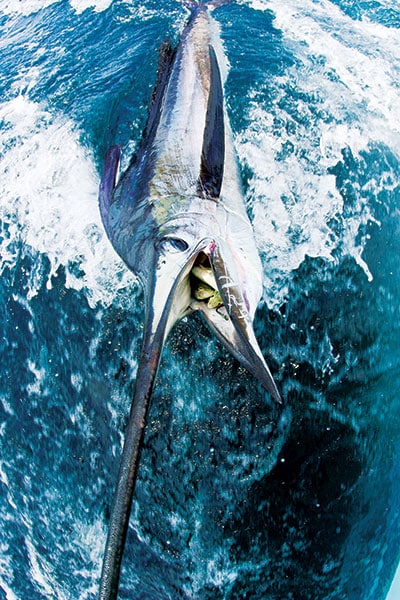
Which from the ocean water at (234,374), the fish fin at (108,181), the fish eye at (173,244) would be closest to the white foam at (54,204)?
the ocean water at (234,374)

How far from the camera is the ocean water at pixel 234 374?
3678 millimetres

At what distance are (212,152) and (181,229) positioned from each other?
0.82m

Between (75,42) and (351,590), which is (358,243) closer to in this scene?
(351,590)

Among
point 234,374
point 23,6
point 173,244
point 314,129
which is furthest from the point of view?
point 23,6

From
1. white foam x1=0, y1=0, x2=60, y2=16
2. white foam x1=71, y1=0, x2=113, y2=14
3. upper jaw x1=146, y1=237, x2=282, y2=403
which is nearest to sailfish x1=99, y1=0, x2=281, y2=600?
upper jaw x1=146, y1=237, x2=282, y2=403

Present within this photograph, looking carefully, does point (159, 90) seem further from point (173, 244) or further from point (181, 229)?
point (173, 244)

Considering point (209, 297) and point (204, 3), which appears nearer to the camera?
point (209, 297)

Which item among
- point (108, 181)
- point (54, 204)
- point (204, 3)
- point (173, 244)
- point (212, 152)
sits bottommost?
point (54, 204)

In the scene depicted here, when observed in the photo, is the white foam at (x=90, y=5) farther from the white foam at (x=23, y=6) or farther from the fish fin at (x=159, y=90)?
the fish fin at (x=159, y=90)

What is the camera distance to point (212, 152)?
11.1 feet

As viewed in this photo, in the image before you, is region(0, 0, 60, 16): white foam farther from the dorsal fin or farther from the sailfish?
the dorsal fin

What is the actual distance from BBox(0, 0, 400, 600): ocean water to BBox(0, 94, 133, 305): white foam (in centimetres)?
2

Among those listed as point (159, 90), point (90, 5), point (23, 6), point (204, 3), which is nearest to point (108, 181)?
point (159, 90)

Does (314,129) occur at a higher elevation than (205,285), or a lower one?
higher
